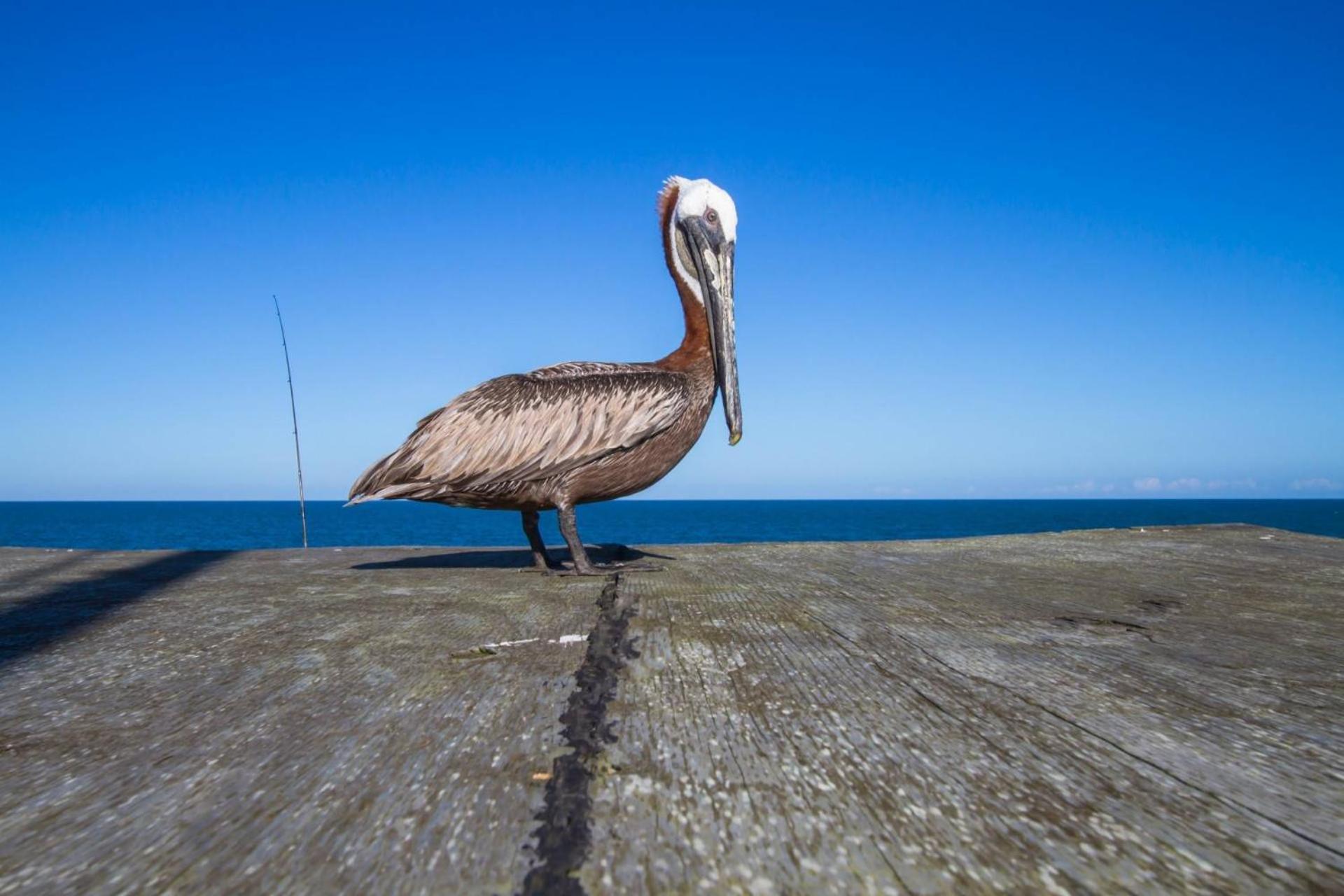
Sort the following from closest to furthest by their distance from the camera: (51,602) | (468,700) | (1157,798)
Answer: (1157,798) < (468,700) < (51,602)

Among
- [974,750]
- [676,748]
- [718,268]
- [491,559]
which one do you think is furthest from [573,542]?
[974,750]

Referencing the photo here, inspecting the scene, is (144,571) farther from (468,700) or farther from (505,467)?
(468,700)

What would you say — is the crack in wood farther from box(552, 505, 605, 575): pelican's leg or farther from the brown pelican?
the brown pelican

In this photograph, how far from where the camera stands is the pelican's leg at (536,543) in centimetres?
464

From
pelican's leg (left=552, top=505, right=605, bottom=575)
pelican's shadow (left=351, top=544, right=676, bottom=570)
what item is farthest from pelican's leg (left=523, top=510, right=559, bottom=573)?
pelican's leg (left=552, top=505, right=605, bottom=575)

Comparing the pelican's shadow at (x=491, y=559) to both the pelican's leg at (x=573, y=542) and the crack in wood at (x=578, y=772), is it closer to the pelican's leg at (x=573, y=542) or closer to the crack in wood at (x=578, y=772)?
the pelican's leg at (x=573, y=542)

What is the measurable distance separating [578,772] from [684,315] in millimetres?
3826

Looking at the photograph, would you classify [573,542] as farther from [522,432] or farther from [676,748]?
[676,748]

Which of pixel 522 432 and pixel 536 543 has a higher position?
pixel 522 432

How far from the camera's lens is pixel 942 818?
4.19 ft

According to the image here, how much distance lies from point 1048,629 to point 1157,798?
5.06 ft

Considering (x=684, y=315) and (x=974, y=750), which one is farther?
(x=684, y=315)

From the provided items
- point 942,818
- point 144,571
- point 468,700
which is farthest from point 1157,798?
point 144,571

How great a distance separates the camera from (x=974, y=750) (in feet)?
5.16
